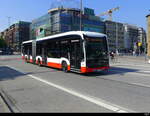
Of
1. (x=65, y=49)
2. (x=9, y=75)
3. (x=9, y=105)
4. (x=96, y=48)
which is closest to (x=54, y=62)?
(x=65, y=49)

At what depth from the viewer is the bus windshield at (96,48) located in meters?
10.9

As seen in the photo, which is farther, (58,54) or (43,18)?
(43,18)

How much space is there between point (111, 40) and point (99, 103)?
117m

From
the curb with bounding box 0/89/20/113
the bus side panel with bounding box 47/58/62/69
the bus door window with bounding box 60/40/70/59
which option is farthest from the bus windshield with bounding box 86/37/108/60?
the curb with bounding box 0/89/20/113

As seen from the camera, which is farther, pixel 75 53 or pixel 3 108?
pixel 75 53

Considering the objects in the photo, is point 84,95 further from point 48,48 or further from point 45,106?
point 48,48

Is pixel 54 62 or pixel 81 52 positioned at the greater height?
pixel 81 52

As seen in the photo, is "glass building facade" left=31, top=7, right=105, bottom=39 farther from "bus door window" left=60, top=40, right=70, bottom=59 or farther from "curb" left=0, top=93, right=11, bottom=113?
"curb" left=0, top=93, right=11, bottom=113

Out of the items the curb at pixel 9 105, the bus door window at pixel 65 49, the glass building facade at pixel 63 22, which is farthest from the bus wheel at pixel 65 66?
the glass building facade at pixel 63 22

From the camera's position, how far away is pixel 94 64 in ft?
36.4

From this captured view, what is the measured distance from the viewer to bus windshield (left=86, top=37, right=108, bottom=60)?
1094 centimetres

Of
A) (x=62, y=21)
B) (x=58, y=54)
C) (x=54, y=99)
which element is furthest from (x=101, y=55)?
(x=62, y=21)

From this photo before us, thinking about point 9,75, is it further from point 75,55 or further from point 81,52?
point 81,52

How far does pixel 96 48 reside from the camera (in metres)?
11.3
